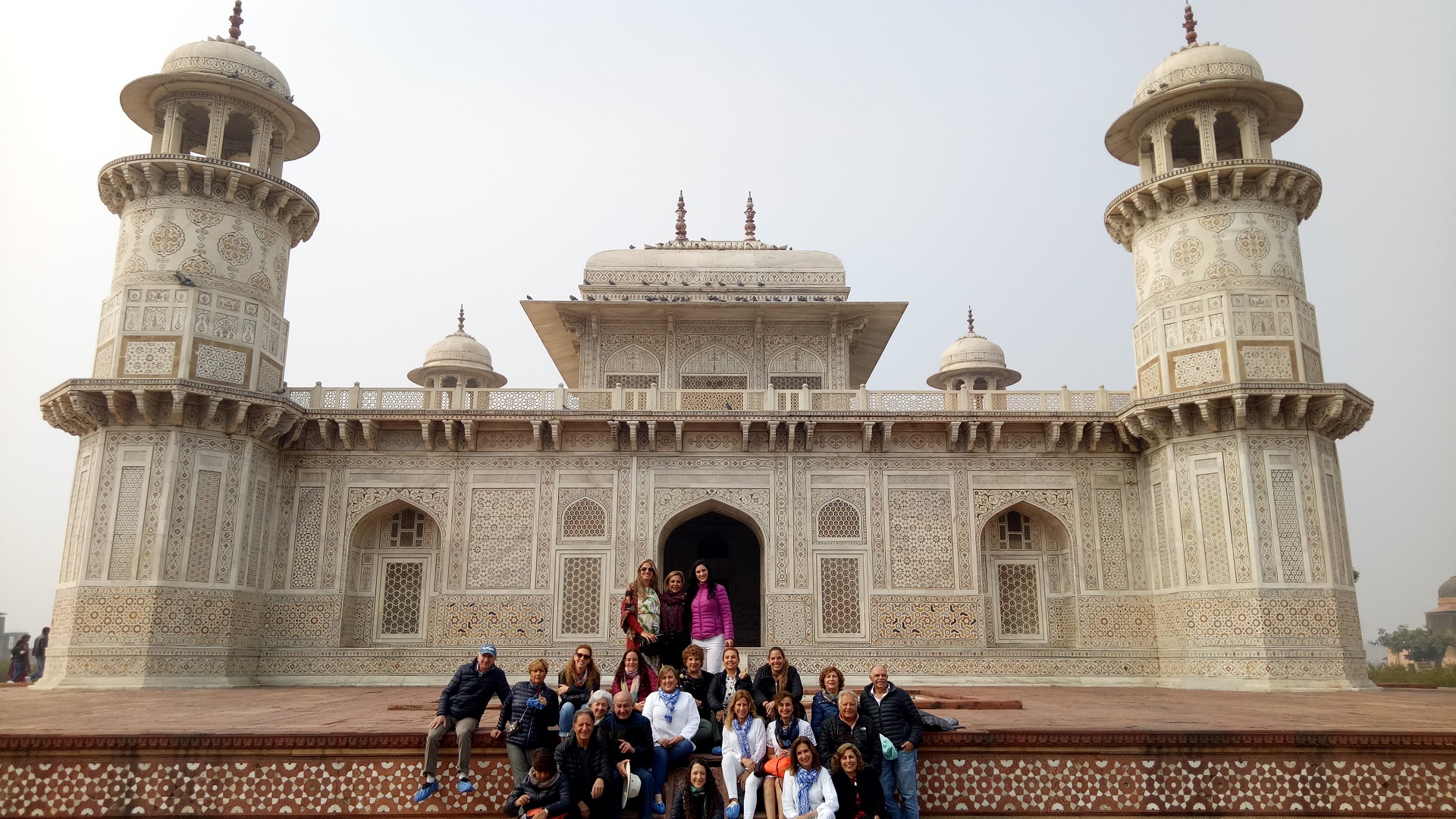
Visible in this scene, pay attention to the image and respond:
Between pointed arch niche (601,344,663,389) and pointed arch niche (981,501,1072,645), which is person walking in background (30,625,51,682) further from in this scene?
pointed arch niche (981,501,1072,645)

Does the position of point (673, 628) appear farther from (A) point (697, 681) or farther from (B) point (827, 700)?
(B) point (827, 700)

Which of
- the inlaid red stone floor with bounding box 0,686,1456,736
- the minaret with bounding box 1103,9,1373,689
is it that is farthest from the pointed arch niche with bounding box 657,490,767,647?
the minaret with bounding box 1103,9,1373,689

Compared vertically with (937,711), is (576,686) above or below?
above

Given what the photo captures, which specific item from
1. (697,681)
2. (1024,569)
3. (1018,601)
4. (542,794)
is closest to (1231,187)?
(1024,569)

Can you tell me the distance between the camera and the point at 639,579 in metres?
8.21

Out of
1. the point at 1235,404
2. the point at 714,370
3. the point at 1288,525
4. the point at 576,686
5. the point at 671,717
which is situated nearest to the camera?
the point at 671,717

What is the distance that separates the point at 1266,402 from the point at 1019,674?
5888 millimetres

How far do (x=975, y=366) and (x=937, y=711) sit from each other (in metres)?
18.8

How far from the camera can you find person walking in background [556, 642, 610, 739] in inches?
279

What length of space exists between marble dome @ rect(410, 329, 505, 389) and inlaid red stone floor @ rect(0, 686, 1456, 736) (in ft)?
48.4

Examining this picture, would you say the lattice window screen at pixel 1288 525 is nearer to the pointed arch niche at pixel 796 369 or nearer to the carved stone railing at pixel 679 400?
the carved stone railing at pixel 679 400

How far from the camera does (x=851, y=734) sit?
6770 mm

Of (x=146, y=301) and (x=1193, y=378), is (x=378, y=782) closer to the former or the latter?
(x=146, y=301)

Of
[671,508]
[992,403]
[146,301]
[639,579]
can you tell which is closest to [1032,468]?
[992,403]
